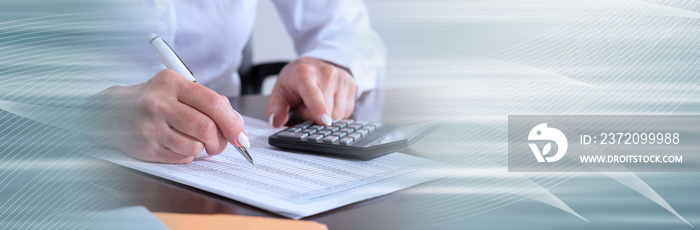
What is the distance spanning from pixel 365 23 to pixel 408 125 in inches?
13.0

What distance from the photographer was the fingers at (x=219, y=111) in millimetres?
345

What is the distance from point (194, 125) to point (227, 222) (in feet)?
0.35

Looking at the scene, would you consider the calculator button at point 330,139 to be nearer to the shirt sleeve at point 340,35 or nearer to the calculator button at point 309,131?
the calculator button at point 309,131

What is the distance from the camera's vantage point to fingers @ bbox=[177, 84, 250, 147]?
34 cm

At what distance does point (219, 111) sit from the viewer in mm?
344

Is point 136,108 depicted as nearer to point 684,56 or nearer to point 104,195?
point 104,195

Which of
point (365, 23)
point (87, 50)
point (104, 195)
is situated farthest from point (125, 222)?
point (365, 23)

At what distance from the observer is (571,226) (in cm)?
28

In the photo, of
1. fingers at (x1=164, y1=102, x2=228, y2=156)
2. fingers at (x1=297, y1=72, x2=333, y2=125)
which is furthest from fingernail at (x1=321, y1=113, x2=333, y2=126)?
fingers at (x1=164, y1=102, x2=228, y2=156)

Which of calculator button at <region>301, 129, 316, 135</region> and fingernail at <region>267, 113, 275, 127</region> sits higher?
calculator button at <region>301, 129, 316, 135</region>

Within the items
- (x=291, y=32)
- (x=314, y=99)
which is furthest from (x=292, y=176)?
(x=291, y=32)

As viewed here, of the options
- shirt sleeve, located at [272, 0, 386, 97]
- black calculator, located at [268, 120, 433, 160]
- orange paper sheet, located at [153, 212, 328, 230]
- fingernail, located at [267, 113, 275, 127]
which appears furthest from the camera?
shirt sleeve, located at [272, 0, 386, 97]

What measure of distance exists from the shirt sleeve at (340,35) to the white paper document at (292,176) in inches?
10.6

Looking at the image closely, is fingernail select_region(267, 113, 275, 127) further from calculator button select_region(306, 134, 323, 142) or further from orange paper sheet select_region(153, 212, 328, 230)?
orange paper sheet select_region(153, 212, 328, 230)
